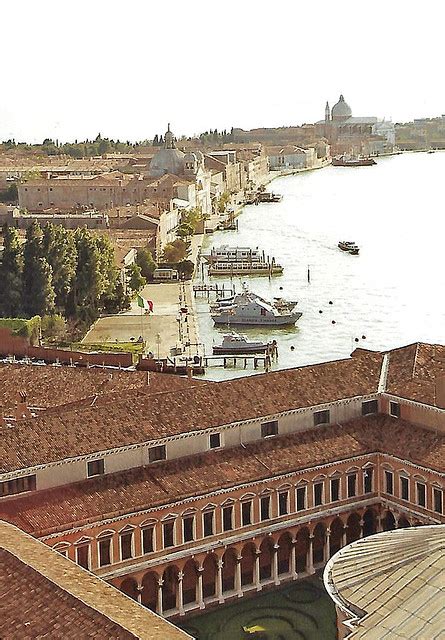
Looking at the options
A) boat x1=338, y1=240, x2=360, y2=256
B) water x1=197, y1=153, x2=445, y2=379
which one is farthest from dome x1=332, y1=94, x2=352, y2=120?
boat x1=338, y1=240, x2=360, y2=256

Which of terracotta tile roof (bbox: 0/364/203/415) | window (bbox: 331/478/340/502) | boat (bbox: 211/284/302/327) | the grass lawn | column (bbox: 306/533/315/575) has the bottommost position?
boat (bbox: 211/284/302/327)

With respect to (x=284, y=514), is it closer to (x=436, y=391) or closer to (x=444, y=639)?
(x=436, y=391)

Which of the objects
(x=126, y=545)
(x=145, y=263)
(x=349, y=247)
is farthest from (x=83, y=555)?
(x=349, y=247)

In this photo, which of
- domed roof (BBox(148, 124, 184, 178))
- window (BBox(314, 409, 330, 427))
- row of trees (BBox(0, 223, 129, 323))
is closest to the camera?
window (BBox(314, 409, 330, 427))

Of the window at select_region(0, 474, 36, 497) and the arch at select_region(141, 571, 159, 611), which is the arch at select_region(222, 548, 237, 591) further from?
the window at select_region(0, 474, 36, 497)

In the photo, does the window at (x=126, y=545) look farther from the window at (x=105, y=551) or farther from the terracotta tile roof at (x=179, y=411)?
the terracotta tile roof at (x=179, y=411)

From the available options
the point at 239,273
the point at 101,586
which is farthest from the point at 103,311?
the point at 101,586

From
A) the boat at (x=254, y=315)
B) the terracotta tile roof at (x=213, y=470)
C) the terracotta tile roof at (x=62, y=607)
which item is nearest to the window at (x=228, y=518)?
the terracotta tile roof at (x=213, y=470)

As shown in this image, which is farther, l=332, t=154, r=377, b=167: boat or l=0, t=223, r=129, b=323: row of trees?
l=332, t=154, r=377, b=167: boat
